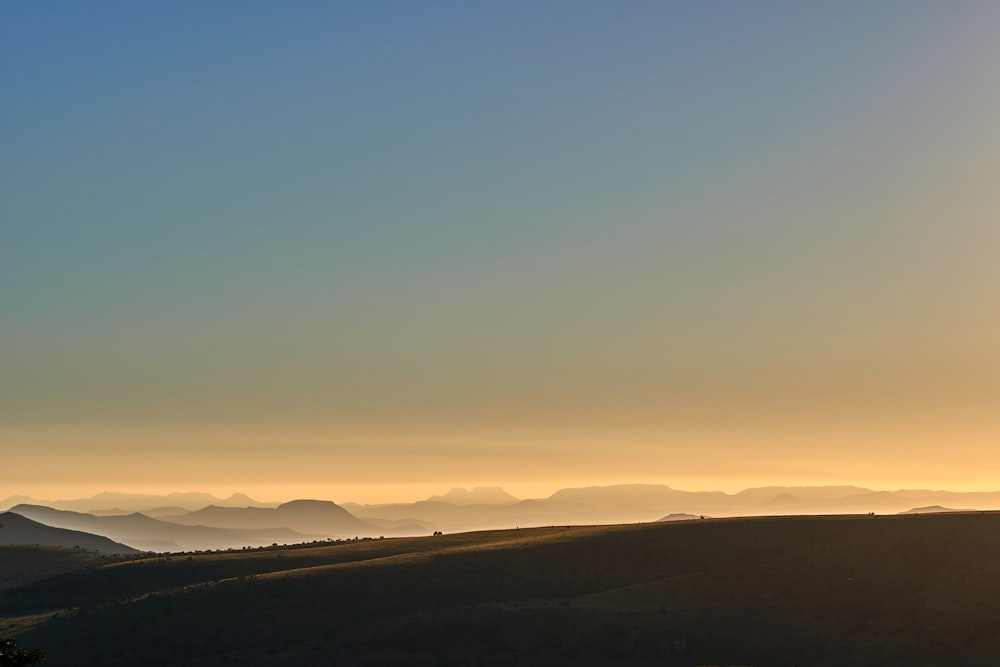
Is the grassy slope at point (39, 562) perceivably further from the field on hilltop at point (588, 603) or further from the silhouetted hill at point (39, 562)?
the field on hilltop at point (588, 603)

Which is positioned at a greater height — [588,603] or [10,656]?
[10,656]

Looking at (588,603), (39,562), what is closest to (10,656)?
(588,603)

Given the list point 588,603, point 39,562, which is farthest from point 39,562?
point 588,603

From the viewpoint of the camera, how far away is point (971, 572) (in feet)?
221

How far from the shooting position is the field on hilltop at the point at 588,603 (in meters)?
60.1

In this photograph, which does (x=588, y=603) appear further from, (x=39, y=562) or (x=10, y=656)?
(x=39, y=562)

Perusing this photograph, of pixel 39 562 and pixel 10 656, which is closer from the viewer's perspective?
pixel 10 656

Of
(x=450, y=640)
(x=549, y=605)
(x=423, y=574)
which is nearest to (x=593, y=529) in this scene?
(x=423, y=574)

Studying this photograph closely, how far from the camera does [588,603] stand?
68125mm

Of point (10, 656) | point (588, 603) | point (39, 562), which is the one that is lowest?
point (588, 603)

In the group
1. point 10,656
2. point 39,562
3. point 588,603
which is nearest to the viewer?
point 10,656

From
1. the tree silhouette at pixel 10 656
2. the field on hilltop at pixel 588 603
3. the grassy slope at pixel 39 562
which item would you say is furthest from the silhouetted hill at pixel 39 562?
the tree silhouette at pixel 10 656

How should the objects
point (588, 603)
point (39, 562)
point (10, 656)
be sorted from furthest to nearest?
point (39, 562)
point (588, 603)
point (10, 656)

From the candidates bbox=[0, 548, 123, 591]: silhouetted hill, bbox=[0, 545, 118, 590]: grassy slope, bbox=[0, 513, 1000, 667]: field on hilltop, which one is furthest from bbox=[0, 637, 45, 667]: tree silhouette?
bbox=[0, 545, 118, 590]: grassy slope
